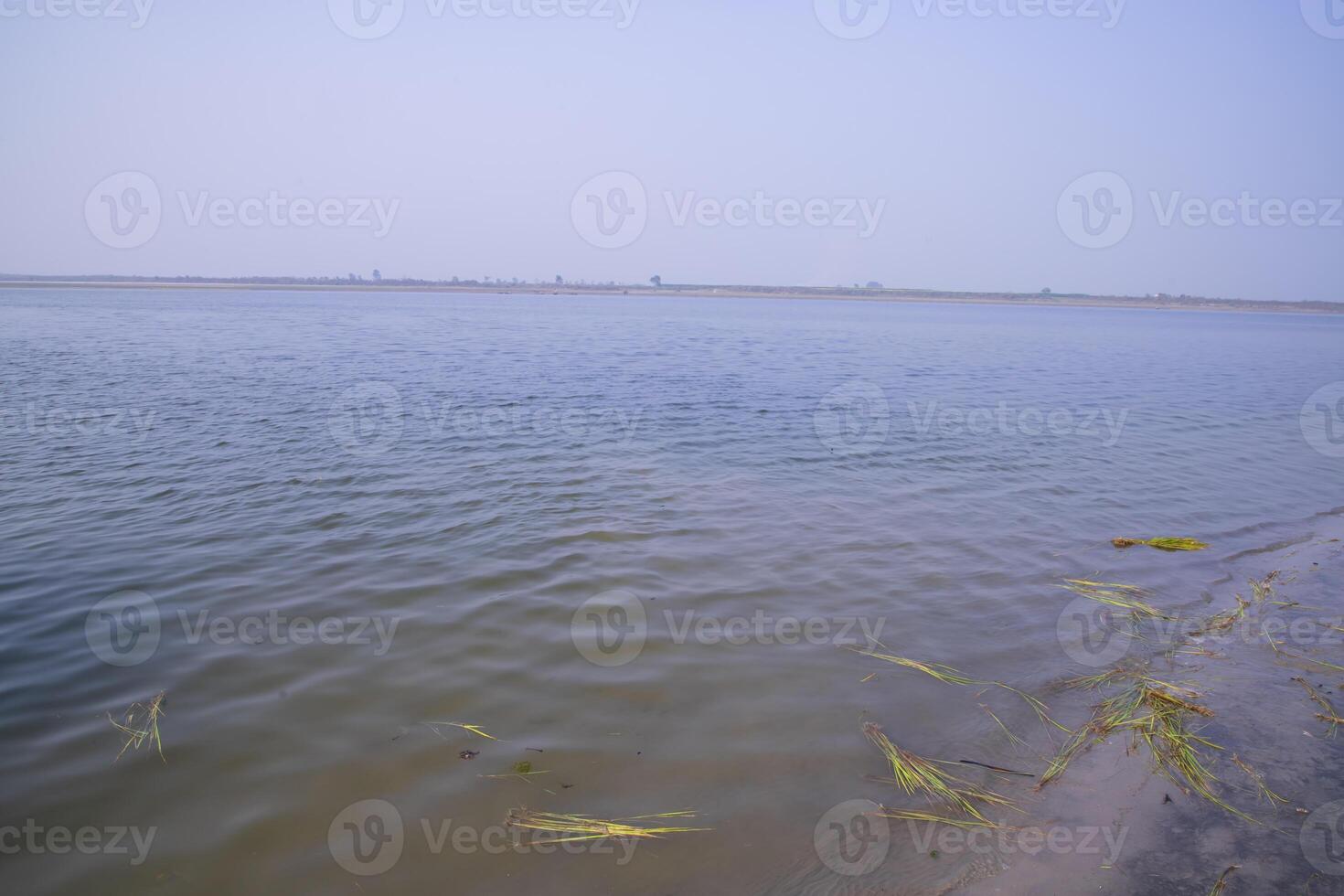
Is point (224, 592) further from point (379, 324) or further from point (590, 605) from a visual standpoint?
point (379, 324)

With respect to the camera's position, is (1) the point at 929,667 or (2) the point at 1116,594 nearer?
(1) the point at 929,667

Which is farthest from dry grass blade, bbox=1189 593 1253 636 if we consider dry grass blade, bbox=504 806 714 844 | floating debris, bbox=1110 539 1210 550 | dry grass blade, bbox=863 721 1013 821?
dry grass blade, bbox=504 806 714 844

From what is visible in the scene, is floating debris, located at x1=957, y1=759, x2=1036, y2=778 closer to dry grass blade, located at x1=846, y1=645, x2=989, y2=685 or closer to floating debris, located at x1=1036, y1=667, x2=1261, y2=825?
floating debris, located at x1=1036, y1=667, x2=1261, y2=825

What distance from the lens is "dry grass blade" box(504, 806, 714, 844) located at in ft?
11.8

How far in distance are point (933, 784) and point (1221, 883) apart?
1.35 meters

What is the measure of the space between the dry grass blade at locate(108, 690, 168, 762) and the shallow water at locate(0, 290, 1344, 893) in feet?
0.24

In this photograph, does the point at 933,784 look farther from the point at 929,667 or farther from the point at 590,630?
the point at 590,630

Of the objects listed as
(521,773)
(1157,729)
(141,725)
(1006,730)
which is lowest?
(141,725)

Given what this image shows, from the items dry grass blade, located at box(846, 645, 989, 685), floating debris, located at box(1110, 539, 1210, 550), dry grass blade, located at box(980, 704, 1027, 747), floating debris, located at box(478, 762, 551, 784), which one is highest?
Result: floating debris, located at box(1110, 539, 1210, 550)

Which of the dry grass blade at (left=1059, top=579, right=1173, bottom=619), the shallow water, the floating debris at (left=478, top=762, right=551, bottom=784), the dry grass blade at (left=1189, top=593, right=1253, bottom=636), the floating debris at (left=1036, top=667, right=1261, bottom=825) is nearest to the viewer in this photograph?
the shallow water

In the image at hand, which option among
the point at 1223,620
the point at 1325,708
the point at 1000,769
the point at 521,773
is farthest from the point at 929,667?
the point at 521,773

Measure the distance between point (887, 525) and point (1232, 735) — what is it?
4368 millimetres

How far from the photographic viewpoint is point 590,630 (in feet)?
19.1

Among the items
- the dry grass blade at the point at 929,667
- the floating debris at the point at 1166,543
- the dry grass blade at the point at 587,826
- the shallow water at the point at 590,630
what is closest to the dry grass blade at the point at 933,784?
the shallow water at the point at 590,630
